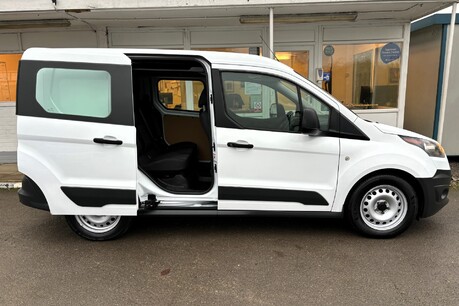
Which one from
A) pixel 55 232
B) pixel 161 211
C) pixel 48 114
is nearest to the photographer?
pixel 48 114

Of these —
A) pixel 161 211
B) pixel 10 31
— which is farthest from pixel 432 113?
pixel 10 31

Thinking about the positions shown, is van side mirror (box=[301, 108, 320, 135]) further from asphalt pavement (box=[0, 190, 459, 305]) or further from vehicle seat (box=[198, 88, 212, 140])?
asphalt pavement (box=[0, 190, 459, 305])

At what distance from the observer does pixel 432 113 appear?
734 centimetres

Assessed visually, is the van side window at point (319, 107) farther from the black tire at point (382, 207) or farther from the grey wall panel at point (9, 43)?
the grey wall panel at point (9, 43)

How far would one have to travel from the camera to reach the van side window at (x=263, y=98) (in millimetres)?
3634

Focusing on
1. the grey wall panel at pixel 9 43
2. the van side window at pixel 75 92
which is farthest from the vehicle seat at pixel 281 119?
the grey wall panel at pixel 9 43

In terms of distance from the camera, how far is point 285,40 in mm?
7262

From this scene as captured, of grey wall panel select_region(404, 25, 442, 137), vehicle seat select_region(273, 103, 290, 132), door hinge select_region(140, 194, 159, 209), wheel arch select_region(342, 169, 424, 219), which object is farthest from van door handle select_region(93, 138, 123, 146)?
grey wall panel select_region(404, 25, 442, 137)

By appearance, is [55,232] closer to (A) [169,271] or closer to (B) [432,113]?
(A) [169,271]

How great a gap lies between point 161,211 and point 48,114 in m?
1.53

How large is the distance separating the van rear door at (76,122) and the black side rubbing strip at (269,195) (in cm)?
101

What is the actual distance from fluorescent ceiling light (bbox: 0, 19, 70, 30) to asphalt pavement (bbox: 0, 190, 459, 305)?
13.2 feet

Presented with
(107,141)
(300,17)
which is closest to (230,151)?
(107,141)

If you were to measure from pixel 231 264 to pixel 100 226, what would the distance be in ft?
5.20
